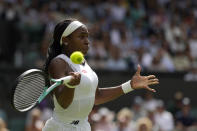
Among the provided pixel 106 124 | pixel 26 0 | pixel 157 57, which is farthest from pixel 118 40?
pixel 106 124

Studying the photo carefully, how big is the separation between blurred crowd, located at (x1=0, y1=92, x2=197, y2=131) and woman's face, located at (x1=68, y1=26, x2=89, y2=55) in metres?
4.63

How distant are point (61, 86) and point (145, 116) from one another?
7271 mm

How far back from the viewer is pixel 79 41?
16.5ft

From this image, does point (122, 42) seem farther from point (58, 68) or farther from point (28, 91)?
point (28, 91)

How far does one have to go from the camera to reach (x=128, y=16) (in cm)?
1554

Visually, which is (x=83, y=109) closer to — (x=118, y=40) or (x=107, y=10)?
(x=118, y=40)

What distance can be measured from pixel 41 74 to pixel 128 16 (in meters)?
11.0

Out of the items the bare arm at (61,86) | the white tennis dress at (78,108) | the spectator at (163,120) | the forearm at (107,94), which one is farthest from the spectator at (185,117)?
the bare arm at (61,86)

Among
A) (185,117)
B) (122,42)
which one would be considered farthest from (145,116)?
(122,42)

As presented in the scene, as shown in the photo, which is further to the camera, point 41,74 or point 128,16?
point 128,16

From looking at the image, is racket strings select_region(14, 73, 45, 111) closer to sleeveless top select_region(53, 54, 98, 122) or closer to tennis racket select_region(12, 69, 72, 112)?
tennis racket select_region(12, 69, 72, 112)

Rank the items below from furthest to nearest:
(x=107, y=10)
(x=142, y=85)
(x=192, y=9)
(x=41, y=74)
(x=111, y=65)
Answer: (x=192, y=9) → (x=107, y=10) → (x=111, y=65) → (x=142, y=85) → (x=41, y=74)

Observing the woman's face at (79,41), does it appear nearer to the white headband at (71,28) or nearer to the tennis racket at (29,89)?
the white headband at (71,28)

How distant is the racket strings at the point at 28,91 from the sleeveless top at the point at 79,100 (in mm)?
225
